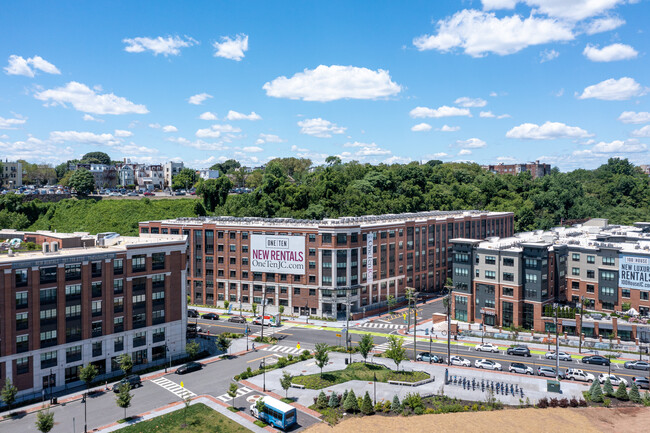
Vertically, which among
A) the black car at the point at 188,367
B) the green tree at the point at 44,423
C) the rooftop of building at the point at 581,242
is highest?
the rooftop of building at the point at 581,242

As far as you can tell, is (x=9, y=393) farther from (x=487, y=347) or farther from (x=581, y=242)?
(x=581, y=242)

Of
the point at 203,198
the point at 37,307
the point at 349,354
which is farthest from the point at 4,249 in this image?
the point at 203,198

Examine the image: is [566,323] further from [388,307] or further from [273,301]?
[273,301]

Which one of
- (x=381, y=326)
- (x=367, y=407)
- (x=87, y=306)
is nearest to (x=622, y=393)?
(x=367, y=407)

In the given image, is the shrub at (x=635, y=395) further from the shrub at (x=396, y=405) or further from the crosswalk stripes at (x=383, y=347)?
the crosswalk stripes at (x=383, y=347)

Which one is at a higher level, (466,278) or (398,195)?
(398,195)

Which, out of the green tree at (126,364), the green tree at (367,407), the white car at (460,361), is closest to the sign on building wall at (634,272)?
the white car at (460,361)

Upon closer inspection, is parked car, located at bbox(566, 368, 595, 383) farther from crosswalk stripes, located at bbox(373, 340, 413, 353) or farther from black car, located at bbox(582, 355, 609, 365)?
crosswalk stripes, located at bbox(373, 340, 413, 353)

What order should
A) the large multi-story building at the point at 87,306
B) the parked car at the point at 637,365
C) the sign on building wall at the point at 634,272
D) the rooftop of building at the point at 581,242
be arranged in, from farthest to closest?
the rooftop of building at the point at 581,242, the sign on building wall at the point at 634,272, the parked car at the point at 637,365, the large multi-story building at the point at 87,306
